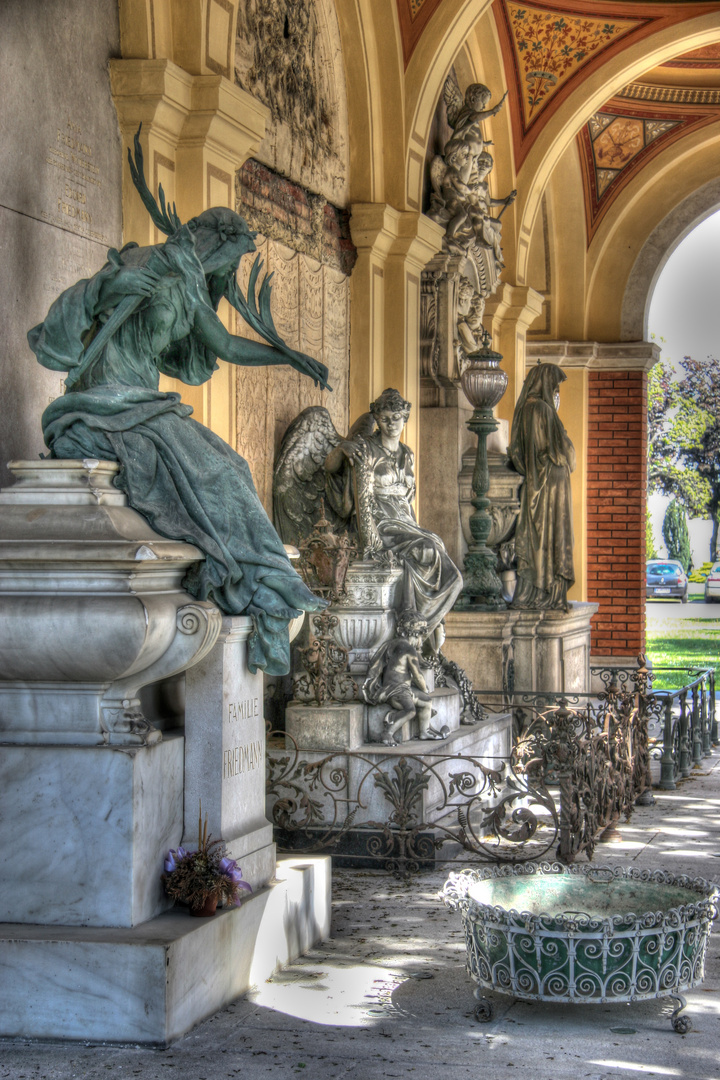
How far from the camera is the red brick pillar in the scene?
16.2 m

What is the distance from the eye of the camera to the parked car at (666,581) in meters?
38.7

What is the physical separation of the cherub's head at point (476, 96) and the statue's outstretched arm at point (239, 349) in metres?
6.54

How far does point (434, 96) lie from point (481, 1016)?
753 centimetres

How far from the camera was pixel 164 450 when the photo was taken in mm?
4574

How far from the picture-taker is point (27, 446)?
556 centimetres

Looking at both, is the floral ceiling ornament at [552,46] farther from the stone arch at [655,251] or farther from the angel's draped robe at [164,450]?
the angel's draped robe at [164,450]

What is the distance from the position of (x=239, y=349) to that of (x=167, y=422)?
575 mm

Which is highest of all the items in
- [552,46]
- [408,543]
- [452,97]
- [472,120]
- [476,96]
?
[552,46]

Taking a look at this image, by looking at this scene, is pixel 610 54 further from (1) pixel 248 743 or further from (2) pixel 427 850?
(1) pixel 248 743

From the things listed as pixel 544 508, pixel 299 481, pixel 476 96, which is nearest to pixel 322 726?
pixel 299 481

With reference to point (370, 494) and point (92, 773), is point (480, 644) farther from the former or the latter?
point (92, 773)

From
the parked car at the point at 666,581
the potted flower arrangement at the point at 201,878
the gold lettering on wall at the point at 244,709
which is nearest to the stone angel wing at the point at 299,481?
the gold lettering on wall at the point at 244,709

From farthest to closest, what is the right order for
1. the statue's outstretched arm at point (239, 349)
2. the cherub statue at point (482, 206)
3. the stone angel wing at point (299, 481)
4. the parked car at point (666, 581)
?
the parked car at point (666, 581), the cherub statue at point (482, 206), the stone angel wing at point (299, 481), the statue's outstretched arm at point (239, 349)

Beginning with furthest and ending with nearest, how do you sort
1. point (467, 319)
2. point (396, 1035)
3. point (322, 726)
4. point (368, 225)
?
point (467, 319) < point (368, 225) < point (322, 726) < point (396, 1035)
